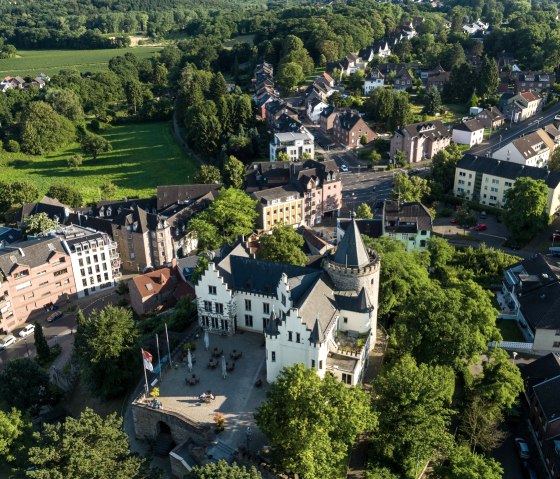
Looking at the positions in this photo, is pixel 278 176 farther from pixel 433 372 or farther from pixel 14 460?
pixel 14 460

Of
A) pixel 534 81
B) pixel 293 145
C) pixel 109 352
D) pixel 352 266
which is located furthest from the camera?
pixel 534 81

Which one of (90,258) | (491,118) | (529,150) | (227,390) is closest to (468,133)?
(491,118)

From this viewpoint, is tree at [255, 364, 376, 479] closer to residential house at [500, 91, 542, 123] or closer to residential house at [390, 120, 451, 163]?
residential house at [390, 120, 451, 163]

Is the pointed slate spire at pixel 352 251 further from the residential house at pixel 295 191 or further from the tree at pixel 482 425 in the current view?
the residential house at pixel 295 191

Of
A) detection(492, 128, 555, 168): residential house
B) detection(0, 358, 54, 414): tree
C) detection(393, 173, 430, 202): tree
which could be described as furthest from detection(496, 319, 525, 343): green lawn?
detection(0, 358, 54, 414): tree

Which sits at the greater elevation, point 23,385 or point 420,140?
point 420,140

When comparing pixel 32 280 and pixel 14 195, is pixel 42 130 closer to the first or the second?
pixel 14 195
